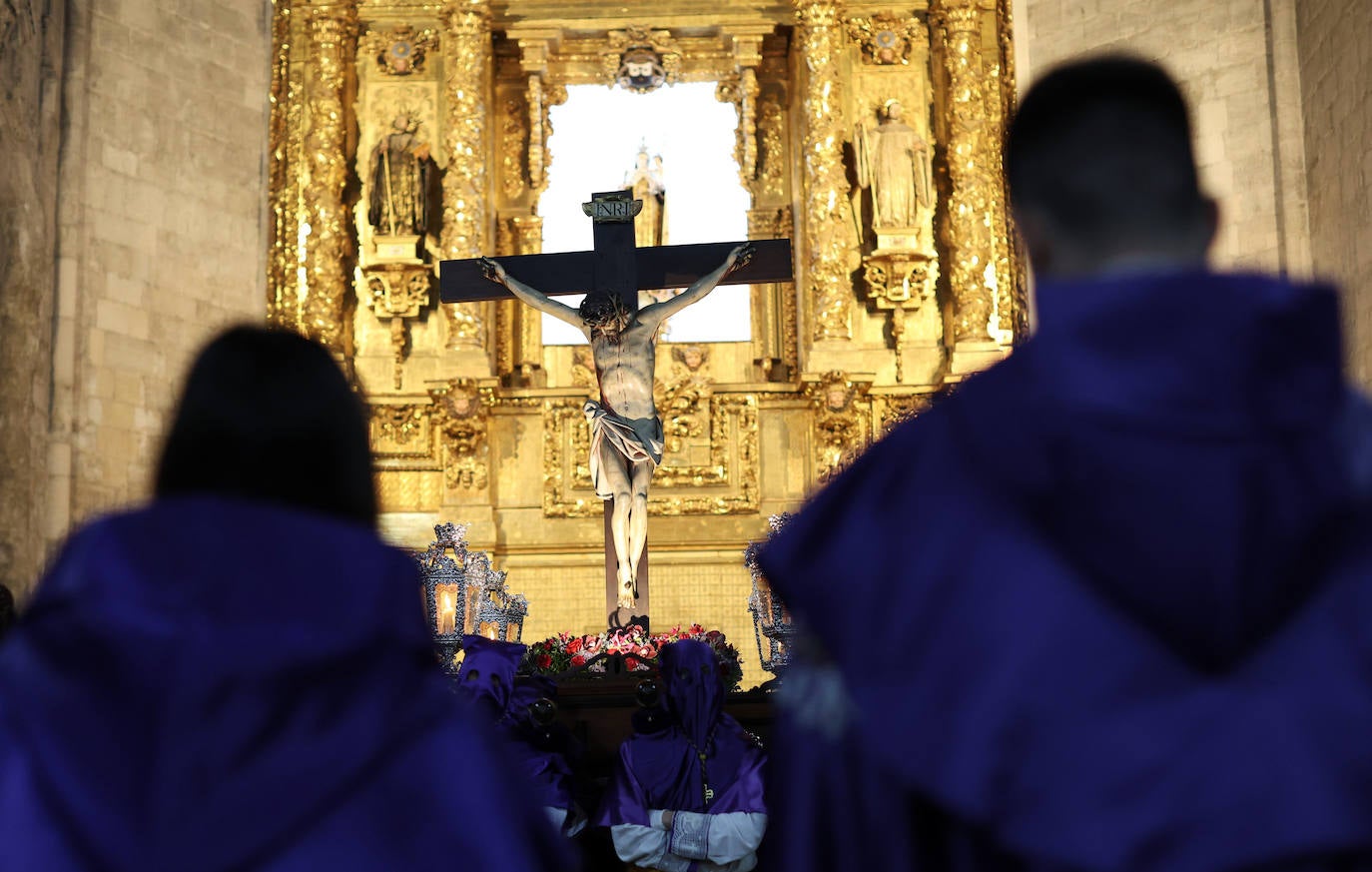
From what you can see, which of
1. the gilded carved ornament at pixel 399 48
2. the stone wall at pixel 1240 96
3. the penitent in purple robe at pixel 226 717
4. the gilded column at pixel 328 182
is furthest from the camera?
the gilded carved ornament at pixel 399 48

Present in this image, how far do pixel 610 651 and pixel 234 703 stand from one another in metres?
5.97

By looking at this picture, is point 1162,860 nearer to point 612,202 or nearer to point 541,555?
point 612,202

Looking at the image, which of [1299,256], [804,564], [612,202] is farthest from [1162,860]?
[1299,256]

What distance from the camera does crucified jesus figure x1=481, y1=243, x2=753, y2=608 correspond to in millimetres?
8891

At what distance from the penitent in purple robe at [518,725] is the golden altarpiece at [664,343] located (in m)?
A: 6.96

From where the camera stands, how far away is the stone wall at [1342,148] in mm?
9289

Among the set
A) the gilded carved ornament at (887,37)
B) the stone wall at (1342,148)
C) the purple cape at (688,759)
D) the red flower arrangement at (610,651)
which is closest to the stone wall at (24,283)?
the red flower arrangement at (610,651)

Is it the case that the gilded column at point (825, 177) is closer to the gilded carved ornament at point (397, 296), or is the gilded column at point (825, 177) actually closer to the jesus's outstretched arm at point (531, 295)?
the gilded carved ornament at point (397, 296)

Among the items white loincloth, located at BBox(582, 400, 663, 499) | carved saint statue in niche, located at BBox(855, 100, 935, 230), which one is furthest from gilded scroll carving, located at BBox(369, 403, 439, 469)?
carved saint statue in niche, located at BBox(855, 100, 935, 230)

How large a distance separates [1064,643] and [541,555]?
444 inches

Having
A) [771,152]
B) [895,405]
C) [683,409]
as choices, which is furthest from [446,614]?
[771,152]

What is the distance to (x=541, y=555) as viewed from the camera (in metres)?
12.6

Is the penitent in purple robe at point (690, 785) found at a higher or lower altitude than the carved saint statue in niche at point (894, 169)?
lower

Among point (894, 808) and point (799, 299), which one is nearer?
point (894, 808)
